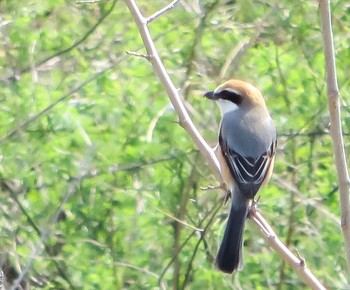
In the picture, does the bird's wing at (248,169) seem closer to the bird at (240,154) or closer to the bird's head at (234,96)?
the bird at (240,154)

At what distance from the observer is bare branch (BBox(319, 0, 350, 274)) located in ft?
10.3

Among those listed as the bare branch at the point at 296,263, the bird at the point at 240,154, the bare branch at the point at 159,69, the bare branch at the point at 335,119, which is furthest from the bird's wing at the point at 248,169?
the bare branch at the point at 335,119

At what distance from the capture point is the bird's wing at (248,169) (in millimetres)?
4566

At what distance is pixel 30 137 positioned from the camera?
5.75m

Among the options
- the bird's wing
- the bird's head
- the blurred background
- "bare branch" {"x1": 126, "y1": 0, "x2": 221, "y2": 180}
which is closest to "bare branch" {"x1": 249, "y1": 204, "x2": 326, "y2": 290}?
"bare branch" {"x1": 126, "y1": 0, "x2": 221, "y2": 180}

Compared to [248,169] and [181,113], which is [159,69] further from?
[248,169]

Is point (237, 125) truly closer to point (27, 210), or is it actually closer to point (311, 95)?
point (311, 95)

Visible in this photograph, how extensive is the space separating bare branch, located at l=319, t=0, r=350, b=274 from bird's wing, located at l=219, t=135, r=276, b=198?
49.7 inches

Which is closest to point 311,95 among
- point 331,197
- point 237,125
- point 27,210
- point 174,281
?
point 331,197

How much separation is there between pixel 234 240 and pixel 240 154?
18.9 inches

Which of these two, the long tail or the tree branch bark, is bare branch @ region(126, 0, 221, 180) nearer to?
the tree branch bark

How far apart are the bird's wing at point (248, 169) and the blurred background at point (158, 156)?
0.91 metres

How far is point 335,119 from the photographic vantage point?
3.24m

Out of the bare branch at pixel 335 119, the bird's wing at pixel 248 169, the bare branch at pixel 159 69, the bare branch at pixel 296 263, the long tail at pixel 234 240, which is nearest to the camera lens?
the bare branch at pixel 335 119
